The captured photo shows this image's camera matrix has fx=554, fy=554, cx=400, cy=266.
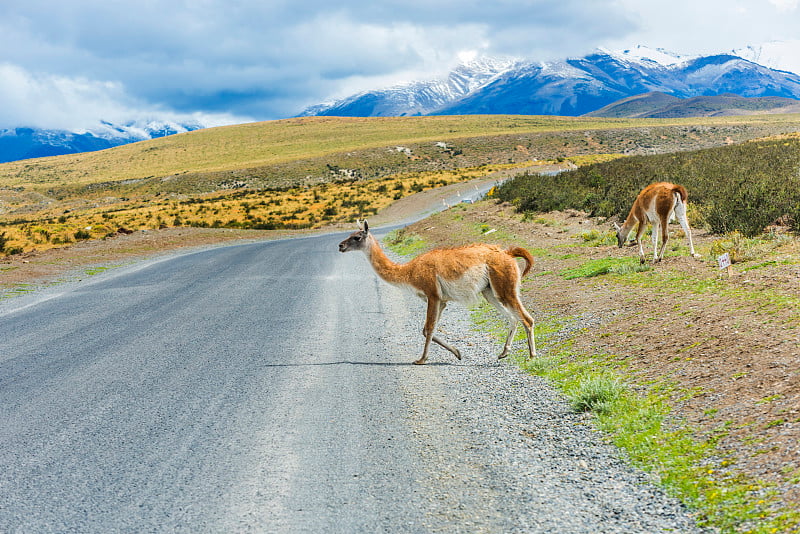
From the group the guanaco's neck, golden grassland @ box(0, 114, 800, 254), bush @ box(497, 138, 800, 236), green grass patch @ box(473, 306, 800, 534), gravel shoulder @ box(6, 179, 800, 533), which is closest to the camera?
green grass patch @ box(473, 306, 800, 534)

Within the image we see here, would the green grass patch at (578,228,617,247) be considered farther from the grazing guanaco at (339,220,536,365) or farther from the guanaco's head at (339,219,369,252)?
the guanaco's head at (339,219,369,252)

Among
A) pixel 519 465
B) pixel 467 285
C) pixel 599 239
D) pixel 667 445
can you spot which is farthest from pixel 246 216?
pixel 667 445

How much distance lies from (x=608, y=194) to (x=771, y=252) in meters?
12.8

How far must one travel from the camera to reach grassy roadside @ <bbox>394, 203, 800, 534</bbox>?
11.1ft

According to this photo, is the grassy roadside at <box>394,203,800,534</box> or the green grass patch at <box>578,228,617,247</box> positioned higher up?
the green grass patch at <box>578,228,617,247</box>

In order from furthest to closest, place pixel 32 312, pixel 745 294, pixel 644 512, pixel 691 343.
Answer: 1. pixel 32 312
2. pixel 745 294
3. pixel 691 343
4. pixel 644 512

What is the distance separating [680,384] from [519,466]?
6.17 feet

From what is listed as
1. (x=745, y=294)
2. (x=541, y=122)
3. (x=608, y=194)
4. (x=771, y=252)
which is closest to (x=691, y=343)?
(x=745, y=294)

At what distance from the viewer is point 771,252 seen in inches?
359

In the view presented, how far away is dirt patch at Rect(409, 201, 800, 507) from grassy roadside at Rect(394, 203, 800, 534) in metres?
0.01

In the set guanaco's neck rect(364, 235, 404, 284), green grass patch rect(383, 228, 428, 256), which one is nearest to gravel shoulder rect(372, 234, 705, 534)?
guanaco's neck rect(364, 235, 404, 284)

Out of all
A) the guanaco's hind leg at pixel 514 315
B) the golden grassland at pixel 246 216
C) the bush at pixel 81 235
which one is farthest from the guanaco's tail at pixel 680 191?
the bush at pixel 81 235

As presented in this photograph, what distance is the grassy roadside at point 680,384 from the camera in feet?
11.1

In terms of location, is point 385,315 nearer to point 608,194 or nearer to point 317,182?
point 608,194
